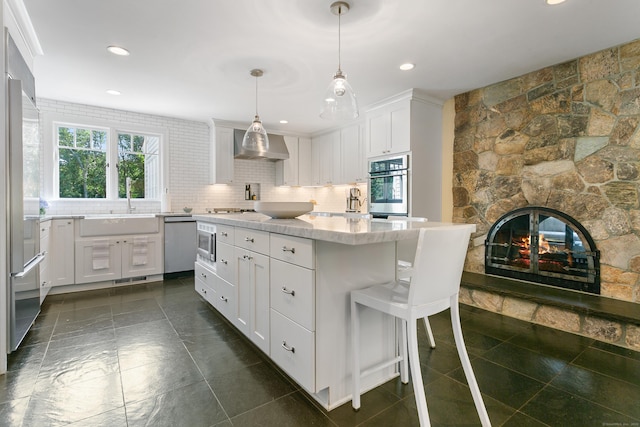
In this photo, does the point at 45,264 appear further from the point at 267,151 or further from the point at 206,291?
the point at 267,151

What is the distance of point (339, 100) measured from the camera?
7.62 feet

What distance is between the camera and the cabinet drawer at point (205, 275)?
2.98m

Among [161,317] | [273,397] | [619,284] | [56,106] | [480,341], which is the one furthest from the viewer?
[56,106]

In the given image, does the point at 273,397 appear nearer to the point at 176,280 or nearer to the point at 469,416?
the point at 469,416

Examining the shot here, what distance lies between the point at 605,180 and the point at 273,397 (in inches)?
133

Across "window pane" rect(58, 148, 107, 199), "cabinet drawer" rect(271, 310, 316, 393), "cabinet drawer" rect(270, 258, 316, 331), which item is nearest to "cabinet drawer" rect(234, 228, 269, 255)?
"cabinet drawer" rect(270, 258, 316, 331)

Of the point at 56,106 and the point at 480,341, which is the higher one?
the point at 56,106

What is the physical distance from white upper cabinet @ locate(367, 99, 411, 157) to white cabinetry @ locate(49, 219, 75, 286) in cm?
398

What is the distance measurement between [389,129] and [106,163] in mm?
4224

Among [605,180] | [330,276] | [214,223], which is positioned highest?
[605,180]

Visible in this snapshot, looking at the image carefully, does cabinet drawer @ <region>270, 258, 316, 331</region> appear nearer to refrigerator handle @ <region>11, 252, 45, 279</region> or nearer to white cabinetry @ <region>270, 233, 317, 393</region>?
white cabinetry @ <region>270, 233, 317, 393</region>

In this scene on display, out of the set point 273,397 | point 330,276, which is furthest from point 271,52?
point 273,397

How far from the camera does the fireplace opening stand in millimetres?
2971

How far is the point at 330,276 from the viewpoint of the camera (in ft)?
5.36
